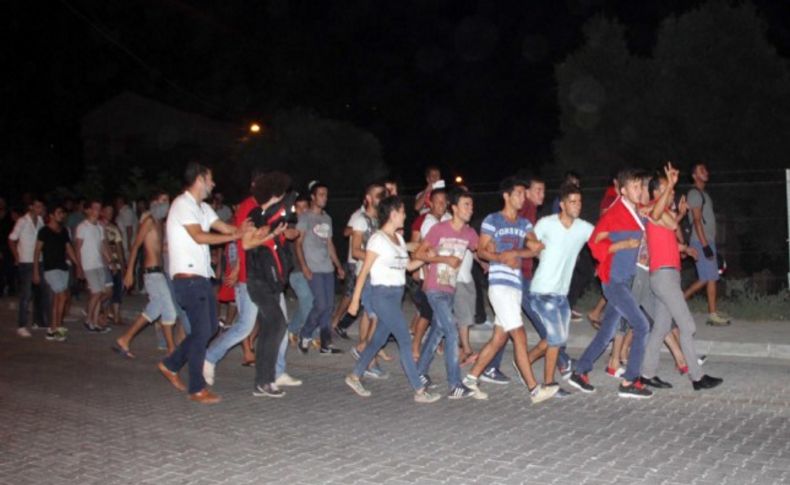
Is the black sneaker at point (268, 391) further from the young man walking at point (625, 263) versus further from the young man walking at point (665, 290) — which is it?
the young man walking at point (665, 290)

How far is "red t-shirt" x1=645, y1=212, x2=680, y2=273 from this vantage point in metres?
8.29

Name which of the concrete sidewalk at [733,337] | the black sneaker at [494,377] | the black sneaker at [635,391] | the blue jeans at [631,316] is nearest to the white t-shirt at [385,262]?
the black sneaker at [494,377]

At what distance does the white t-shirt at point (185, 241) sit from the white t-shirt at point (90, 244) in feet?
17.4

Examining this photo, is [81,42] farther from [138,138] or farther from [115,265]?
[115,265]

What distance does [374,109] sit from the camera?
196 ft

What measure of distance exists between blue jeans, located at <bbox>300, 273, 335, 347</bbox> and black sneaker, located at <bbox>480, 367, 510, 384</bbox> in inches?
102

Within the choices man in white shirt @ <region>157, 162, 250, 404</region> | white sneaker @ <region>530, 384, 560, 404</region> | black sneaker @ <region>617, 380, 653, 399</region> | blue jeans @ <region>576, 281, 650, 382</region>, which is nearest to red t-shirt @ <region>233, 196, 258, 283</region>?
man in white shirt @ <region>157, 162, 250, 404</region>

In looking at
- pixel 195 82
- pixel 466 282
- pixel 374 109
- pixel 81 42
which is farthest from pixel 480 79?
pixel 466 282

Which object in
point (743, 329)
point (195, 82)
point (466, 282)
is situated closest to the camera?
point (466, 282)

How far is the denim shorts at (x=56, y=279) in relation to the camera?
44.0 feet

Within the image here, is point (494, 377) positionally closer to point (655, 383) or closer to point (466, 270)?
point (466, 270)

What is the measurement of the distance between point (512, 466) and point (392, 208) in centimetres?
307

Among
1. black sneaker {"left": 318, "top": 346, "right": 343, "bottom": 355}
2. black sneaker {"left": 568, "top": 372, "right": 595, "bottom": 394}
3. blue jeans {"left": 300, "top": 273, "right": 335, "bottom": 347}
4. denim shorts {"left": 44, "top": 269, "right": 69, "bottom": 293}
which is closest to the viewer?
black sneaker {"left": 568, "top": 372, "right": 595, "bottom": 394}

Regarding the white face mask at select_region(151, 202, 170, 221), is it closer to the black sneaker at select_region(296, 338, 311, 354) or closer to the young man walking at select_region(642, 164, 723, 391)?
the black sneaker at select_region(296, 338, 311, 354)
